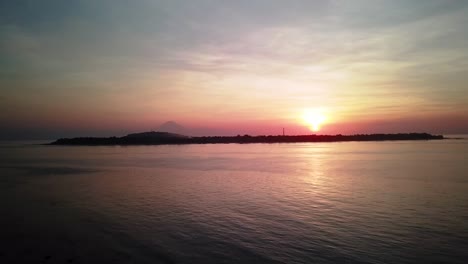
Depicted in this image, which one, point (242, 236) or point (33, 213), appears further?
point (33, 213)

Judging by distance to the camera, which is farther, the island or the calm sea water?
the island

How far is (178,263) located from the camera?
32.3 feet

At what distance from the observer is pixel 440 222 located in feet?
45.5

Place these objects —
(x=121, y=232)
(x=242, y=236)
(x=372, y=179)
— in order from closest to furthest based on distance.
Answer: (x=242, y=236)
(x=121, y=232)
(x=372, y=179)

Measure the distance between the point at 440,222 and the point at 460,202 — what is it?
503 cm

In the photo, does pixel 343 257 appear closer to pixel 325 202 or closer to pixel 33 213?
pixel 325 202

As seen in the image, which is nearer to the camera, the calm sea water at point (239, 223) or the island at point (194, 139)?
the calm sea water at point (239, 223)

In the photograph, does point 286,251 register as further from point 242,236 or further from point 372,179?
point 372,179

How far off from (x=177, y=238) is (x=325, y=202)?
9338 mm

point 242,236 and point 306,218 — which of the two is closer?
point 242,236

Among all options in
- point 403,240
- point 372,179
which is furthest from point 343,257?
point 372,179

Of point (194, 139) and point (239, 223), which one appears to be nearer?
point (239, 223)

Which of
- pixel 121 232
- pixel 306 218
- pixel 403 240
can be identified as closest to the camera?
pixel 403 240

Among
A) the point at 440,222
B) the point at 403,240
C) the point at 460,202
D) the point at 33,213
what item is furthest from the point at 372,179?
the point at 33,213
